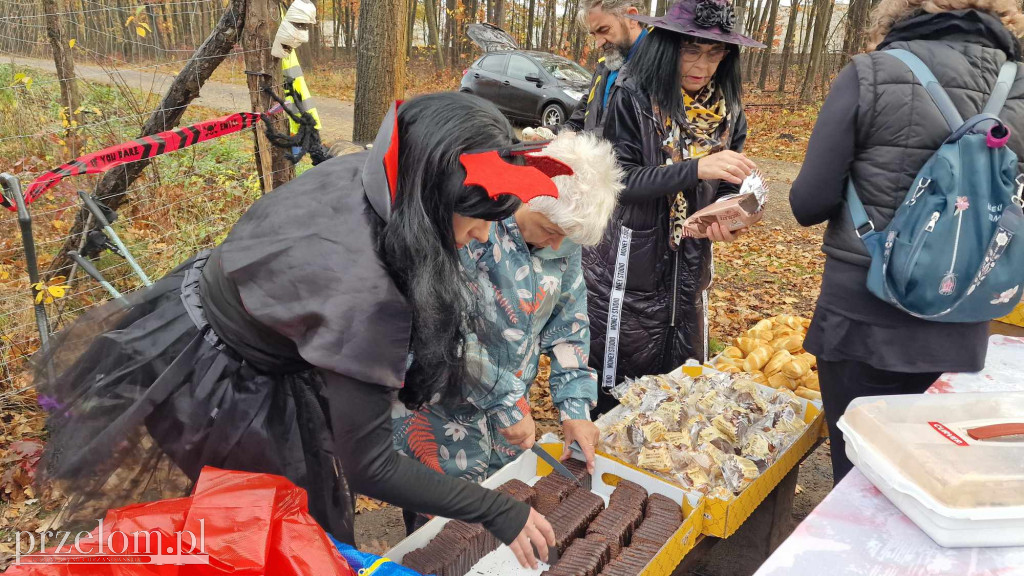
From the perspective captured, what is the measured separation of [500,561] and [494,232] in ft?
3.05

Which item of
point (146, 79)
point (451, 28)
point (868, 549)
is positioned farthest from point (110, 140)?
point (451, 28)

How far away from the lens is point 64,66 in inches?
217

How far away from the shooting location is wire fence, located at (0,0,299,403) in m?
4.72

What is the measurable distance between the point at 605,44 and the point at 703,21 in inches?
25.4

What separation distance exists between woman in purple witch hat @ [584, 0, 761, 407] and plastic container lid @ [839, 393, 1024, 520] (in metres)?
1.16

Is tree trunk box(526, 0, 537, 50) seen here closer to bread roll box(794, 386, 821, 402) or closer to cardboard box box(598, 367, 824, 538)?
bread roll box(794, 386, 821, 402)

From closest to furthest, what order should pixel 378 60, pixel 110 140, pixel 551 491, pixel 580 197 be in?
pixel 580 197
pixel 551 491
pixel 378 60
pixel 110 140

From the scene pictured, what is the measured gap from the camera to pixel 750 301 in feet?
20.3

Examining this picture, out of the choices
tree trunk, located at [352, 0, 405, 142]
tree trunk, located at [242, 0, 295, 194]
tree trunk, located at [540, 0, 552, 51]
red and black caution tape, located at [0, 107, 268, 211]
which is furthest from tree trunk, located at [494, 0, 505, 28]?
red and black caution tape, located at [0, 107, 268, 211]

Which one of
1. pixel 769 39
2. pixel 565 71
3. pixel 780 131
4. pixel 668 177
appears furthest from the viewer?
pixel 769 39

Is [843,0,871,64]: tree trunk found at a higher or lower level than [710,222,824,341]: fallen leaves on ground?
higher

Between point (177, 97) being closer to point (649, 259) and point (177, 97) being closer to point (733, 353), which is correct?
point (649, 259)

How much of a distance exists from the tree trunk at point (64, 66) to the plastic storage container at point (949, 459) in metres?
5.69

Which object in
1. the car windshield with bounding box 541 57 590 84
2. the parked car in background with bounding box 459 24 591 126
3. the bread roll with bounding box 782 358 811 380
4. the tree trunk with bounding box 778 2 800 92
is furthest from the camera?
the tree trunk with bounding box 778 2 800 92
